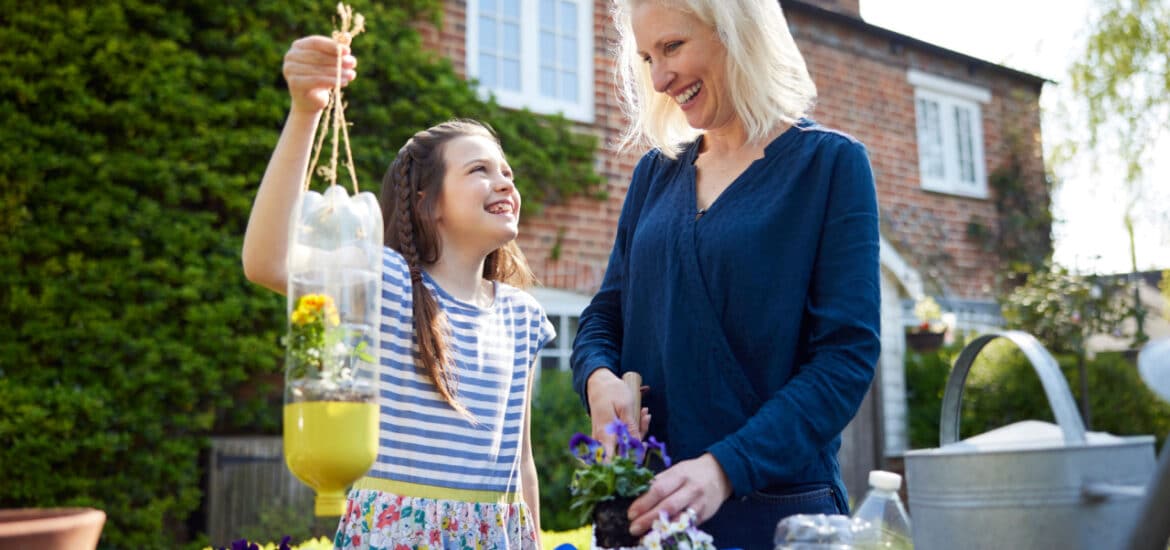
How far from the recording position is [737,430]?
159 centimetres

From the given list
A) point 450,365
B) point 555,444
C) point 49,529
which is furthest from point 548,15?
point 450,365

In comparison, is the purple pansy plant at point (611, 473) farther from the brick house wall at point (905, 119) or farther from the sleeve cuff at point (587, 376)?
the brick house wall at point (905, 119)

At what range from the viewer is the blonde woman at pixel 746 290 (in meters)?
1.53

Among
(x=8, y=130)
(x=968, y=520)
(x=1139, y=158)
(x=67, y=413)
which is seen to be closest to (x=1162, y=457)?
(x=968, y=520)

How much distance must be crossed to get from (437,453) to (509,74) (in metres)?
6.37

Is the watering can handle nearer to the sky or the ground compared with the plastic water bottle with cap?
nearer to the sky

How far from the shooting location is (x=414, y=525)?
6.97 ft

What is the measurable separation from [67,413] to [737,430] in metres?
5.28

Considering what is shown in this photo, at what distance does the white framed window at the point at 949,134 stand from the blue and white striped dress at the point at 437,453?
1000 cm

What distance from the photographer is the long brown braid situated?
2.22 m

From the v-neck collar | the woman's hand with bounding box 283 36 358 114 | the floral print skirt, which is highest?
the woman's hand with bounding box 283 36 358 114

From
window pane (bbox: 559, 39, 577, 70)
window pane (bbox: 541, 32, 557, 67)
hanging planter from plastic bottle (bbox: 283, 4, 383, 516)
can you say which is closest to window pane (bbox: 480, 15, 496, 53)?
window pane (bbox: 541, 32, 557, 67)

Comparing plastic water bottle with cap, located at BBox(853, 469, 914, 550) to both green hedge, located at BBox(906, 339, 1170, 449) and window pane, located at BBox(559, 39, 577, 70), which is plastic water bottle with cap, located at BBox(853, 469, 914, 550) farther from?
green hedge, located at BBox(906, 339, 1170, 449)

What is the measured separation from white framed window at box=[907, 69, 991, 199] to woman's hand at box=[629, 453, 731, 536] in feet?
35.1
